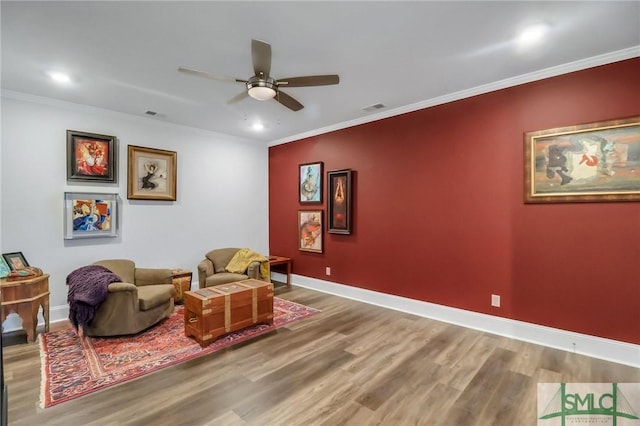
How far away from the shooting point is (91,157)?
168 inches

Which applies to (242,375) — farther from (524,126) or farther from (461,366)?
(524,126)

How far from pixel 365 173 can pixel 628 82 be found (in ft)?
9.62

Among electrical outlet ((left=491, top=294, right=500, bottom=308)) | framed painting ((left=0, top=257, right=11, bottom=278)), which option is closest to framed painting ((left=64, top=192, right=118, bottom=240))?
framed painting ((left=0, top=257, right=11, bottom=278))

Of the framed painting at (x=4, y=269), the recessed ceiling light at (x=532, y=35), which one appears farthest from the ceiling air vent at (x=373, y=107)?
the framed painting at (x=4, y=269)

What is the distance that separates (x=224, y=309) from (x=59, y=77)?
299 cm

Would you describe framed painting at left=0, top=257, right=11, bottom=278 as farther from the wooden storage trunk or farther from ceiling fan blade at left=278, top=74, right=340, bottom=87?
ceiling fan blade at left=278, top=74, right=340, bottom=87

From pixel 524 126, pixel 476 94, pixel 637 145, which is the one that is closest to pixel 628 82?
pixel 637 145

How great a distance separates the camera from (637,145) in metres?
2.86

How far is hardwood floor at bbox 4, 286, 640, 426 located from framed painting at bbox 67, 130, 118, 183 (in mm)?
2108

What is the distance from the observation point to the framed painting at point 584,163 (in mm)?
2900

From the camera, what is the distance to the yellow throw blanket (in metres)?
5.08

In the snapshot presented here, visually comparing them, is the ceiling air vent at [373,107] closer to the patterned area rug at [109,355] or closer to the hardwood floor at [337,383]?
the hardwood floor at [337,383]

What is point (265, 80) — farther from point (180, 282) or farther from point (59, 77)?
point (180, 282)

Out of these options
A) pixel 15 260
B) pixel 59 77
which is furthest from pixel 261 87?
pixel 15 260
